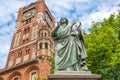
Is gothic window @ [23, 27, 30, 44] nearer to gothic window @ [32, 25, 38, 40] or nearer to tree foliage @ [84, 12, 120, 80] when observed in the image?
gothic window @ [32, 25, 38, 40]

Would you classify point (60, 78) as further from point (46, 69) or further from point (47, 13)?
point (47, 13)

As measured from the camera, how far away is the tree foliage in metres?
11.9

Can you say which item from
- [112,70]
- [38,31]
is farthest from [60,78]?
[38,31]

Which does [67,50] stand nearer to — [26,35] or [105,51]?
[105,51]

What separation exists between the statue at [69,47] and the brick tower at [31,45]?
107ft

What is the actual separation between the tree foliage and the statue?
212 inches

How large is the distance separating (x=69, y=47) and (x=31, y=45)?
40.8 meters

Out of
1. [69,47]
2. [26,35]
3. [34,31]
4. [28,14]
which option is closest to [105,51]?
[69,47]

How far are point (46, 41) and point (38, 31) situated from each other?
423 cm

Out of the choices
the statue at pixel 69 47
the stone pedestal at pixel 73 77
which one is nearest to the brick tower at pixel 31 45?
the statue at pixel 69 47

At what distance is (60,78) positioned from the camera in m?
5.38

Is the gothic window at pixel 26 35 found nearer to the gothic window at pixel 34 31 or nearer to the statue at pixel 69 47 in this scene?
the gothic window at pixel 34 31

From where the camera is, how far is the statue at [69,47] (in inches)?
232

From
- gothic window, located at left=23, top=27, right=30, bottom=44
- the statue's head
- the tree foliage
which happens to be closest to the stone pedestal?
the statue's head
